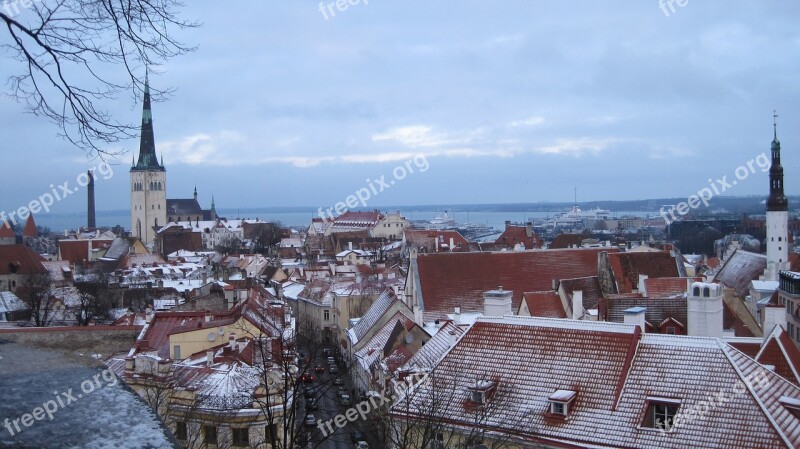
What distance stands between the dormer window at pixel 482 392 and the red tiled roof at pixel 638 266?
1916 cm

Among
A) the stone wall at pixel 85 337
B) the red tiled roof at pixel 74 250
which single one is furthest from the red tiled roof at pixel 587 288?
the red tiled roof at pixel 74 250

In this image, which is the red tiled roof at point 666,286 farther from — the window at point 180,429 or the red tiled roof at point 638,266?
the window at point 180,429

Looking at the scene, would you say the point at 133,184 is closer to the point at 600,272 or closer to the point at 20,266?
the point at 20,266

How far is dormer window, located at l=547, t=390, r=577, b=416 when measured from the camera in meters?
12.9

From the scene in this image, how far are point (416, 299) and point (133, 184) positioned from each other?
9698 cm

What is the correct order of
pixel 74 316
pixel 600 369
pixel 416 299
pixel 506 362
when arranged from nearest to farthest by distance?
1. pixel 600 369
2. pixel 506 362
3. pixel 416 299
4. pixel 74 316

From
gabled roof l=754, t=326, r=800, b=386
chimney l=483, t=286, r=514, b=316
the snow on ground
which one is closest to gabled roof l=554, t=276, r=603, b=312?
chimney l=483, t=286, r=514, b=316

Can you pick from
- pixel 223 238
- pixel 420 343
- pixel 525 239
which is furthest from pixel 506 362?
pixel 223 238

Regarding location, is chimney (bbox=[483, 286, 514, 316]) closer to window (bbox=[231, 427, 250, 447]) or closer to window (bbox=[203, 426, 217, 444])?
window (bbox=[231, 427, 250, 447])

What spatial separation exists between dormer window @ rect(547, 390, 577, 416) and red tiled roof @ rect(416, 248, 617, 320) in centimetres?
1810

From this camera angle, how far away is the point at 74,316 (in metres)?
36.8

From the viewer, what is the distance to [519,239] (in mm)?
72812

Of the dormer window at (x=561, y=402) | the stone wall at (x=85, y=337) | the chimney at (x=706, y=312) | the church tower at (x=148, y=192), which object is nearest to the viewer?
the dormer window at (x=561, y=402)

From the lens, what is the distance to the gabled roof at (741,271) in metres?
37.7
